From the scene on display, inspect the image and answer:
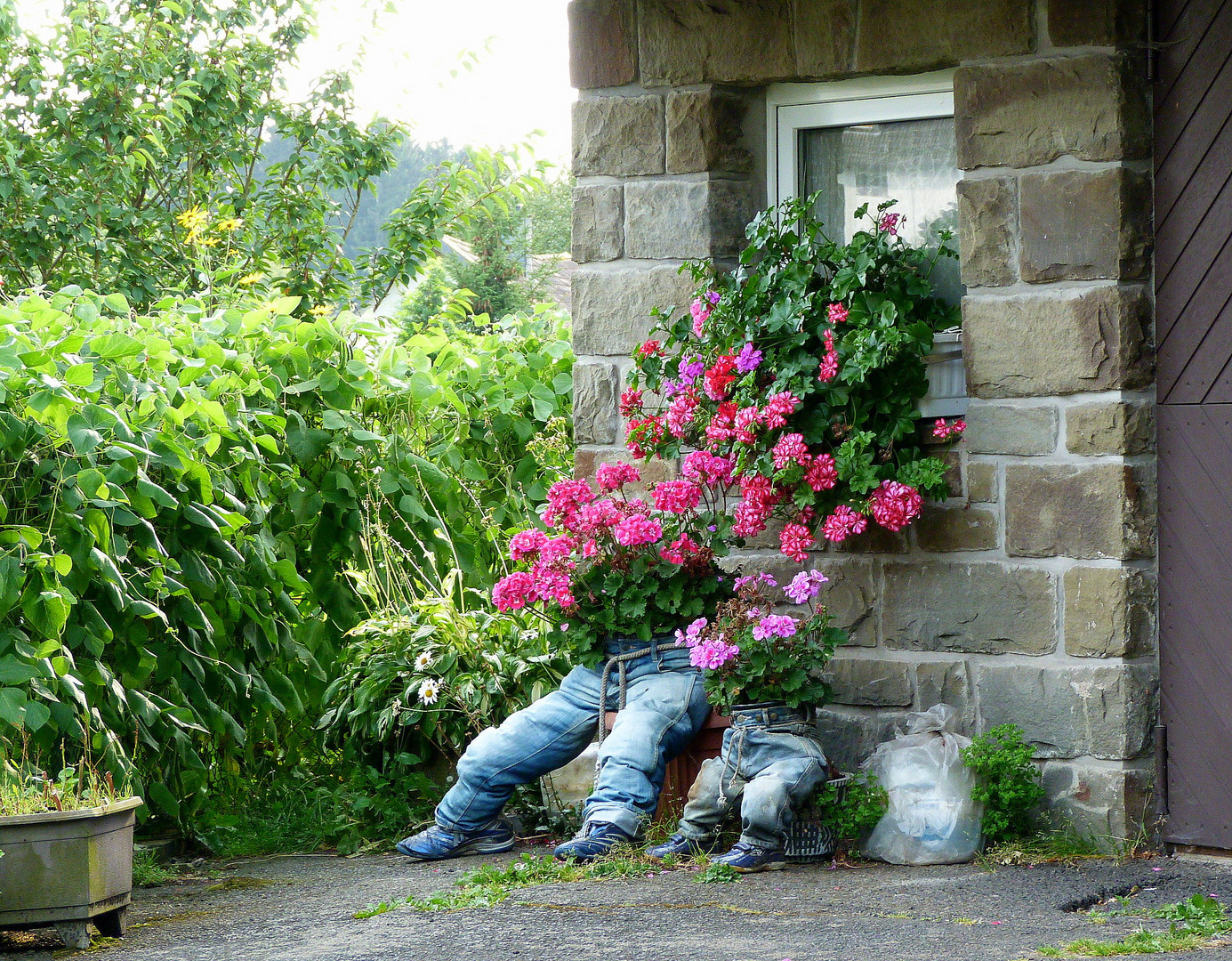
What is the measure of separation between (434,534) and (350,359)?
755 millimetres

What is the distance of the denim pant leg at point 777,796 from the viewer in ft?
12.8

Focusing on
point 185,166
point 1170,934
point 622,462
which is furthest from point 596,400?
point 185,166

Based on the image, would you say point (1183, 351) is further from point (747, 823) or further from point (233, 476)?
point (233, 476)

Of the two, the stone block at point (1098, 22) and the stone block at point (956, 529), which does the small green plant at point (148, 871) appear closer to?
the stone block at point (956, 529)

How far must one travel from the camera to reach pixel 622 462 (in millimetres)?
4848

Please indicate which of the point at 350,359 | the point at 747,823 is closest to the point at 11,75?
the point at 350,359

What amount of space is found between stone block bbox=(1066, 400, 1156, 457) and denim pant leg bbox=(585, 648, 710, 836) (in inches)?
50.2

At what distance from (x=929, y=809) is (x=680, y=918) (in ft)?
2.88

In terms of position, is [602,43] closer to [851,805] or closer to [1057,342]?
[1057,342]

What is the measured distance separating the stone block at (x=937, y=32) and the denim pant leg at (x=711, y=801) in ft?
6.86

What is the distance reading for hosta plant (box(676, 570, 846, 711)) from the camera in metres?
4.05

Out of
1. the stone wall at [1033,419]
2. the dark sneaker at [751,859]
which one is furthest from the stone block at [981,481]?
the dark sneaker at [751,859]

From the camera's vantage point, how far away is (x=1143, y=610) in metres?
4.04

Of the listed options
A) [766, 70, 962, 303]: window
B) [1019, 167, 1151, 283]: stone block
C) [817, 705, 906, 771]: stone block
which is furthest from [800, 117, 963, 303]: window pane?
[817, 705, 906, 771]: stone block
